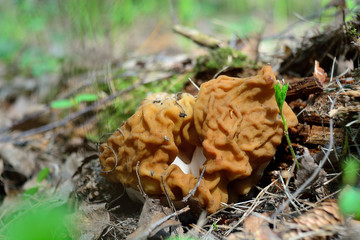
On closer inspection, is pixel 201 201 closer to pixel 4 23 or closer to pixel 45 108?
pixel 45 108

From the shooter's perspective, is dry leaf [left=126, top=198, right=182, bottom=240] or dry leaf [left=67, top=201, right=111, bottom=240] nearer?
dry leaf [left=126, top=198, right=182, bottom=240]

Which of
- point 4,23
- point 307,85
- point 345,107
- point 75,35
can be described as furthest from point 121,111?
point 4,23

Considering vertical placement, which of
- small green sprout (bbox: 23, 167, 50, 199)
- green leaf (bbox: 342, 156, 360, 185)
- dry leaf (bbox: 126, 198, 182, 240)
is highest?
green leaf (bbox: 342, 156, 360, 185)

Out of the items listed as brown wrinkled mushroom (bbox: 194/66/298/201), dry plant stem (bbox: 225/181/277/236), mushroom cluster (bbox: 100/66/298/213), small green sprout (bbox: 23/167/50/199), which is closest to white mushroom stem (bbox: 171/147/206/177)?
mushroom cluster (bbox: 100/66/298/213)

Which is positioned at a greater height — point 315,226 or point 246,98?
point 246,98

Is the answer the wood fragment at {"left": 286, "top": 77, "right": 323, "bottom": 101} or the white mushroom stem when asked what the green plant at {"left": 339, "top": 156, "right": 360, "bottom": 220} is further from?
the white mushroom stem

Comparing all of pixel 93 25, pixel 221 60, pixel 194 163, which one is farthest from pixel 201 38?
pixel 194 163

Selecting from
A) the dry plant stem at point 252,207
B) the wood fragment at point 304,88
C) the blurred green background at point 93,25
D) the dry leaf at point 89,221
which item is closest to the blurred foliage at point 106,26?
the blurred green background at point 93,25
